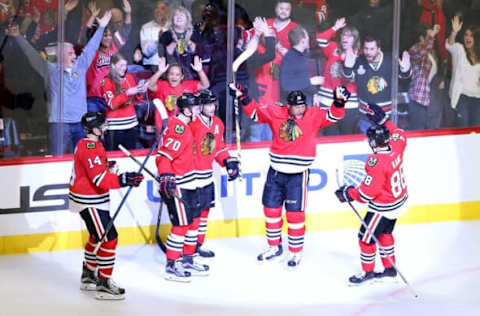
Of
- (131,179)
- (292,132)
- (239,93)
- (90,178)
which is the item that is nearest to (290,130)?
(292,132)

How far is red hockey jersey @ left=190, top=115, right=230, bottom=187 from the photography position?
7875 mm

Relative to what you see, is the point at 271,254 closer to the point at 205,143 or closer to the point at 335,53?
the point at 205,143

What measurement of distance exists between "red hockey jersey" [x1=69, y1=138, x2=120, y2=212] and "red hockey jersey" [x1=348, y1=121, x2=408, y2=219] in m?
1.70

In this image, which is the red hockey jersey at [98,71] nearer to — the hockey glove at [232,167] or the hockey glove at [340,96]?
the hockey glove at [232,167]

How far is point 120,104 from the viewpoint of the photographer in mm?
8500

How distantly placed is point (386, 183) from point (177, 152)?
146 centimetres

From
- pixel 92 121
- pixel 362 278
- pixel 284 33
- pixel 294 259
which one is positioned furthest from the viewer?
pixel 284 33

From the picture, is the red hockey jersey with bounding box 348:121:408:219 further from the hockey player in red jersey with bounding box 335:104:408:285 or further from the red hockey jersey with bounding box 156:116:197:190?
the red hockey jersey with bounding box 156:116:197:190

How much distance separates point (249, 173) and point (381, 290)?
180 centimetres

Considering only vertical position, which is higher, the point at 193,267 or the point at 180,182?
the point at 180,182

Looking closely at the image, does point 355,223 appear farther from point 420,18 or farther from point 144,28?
point 144,28

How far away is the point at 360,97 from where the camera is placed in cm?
917

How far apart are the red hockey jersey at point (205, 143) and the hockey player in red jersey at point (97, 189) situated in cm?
76

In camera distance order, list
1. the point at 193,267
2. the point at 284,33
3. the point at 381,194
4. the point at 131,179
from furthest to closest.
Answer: the point at 284,33 → the point at 193,267 → the point at 381,194 → the point at 131,179
